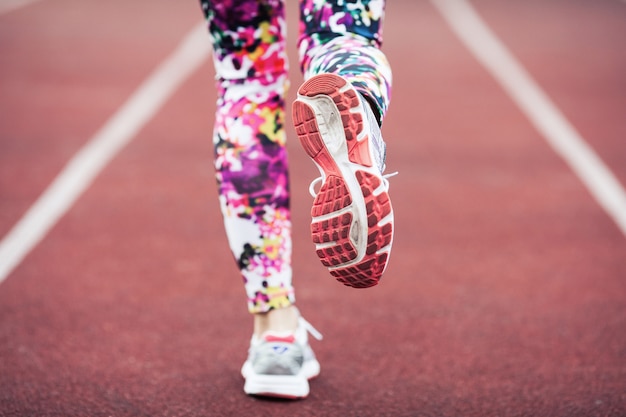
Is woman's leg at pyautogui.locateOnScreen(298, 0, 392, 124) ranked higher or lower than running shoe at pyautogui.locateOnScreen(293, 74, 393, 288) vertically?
higher

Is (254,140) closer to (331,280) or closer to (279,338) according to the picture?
(279,338)

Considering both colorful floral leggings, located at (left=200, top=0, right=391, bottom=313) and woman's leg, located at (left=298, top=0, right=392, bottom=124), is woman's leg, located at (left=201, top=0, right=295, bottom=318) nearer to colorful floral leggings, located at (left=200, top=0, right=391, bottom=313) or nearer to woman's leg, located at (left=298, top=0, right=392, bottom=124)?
colorful floral leggings, located at (left=200, top=0, right=391, bottom=313)

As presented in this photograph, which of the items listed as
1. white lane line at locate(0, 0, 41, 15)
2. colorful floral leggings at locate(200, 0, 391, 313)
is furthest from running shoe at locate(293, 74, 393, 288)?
white lane line at locate(0, 0, 41, 15)

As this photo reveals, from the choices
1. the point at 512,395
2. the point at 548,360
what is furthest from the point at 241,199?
the point at 548,360

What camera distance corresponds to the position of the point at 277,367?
8.28ft

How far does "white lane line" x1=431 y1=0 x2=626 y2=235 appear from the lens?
5.24m

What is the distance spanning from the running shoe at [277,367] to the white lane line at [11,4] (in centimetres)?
1074

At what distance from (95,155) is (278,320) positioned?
3.53 meters

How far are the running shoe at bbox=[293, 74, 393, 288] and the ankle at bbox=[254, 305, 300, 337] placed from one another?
0.58 meters

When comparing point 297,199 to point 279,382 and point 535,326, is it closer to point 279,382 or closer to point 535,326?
point 535,326

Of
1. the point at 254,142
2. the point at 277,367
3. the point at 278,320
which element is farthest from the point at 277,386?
the point at 254,142

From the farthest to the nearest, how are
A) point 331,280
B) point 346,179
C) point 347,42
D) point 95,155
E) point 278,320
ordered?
point 95,155, point 331,280, point 278,320, point 347,42, point 346,179

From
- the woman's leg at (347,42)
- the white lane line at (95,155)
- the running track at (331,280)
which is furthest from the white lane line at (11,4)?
the woman's leg at (347,42)

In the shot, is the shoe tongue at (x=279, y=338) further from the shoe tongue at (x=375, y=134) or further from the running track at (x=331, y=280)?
the shoe tongue at (x=375, y=134)
